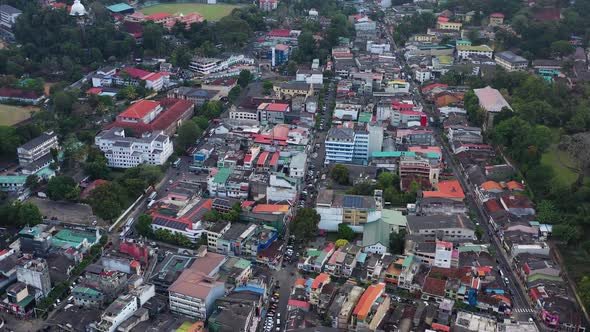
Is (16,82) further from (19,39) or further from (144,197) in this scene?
(144,197)

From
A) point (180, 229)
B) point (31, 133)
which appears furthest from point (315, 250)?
point (31, 133)

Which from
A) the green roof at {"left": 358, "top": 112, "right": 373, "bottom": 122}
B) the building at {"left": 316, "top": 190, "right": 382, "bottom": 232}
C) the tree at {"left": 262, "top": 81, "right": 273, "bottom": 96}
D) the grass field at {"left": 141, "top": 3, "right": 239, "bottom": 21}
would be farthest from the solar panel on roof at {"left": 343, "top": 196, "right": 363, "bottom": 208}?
the grass field at {"left": 141, "top": 3, "right": 239, "bottom": 21}

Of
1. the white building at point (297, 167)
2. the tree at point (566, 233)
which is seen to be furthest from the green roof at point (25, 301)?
the tree at point (566, 233)

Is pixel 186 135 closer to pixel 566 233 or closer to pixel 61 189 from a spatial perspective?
pixel 61 189

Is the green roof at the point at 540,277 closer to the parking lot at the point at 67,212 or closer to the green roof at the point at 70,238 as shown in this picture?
the green roof at the point at 70,238

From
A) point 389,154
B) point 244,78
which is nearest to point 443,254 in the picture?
point 389,154
